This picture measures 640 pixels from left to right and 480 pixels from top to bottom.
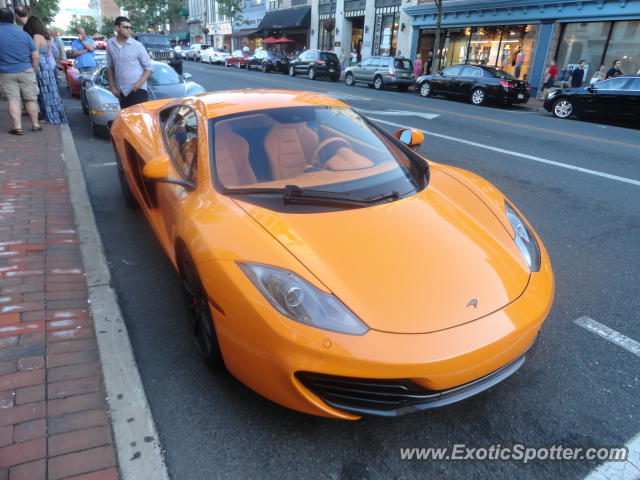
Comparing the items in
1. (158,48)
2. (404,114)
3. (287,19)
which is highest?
(287,19)

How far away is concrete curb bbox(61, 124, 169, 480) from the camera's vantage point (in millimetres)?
1792

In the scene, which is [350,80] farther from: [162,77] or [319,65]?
[162,77]

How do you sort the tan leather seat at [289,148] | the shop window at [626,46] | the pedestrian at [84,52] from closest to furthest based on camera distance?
the tan leather seat at [289,148] → the pedestrian at [84,52] → the shop window at [626,46]

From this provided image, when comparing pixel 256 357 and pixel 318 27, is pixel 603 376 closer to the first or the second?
pixel 256 357

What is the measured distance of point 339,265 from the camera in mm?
1918

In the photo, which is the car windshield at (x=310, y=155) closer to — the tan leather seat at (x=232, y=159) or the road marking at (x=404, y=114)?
the tan leather seat at (x=232, y=159)

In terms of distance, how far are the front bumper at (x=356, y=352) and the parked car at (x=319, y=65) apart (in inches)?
927

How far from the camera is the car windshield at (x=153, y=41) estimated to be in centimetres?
2317

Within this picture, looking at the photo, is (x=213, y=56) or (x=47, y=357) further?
(x=213, y=56)

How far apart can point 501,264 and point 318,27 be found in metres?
36.1

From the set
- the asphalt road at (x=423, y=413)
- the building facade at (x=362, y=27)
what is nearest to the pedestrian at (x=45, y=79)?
the asphalt road at (x=423, y=413)

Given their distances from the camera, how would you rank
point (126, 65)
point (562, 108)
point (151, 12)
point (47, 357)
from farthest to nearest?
point (151, 12), point (562, 108), point (126, 65), point (47, 357)

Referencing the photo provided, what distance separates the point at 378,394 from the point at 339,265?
56 cm

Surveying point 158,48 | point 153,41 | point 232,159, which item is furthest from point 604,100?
point 153,41
